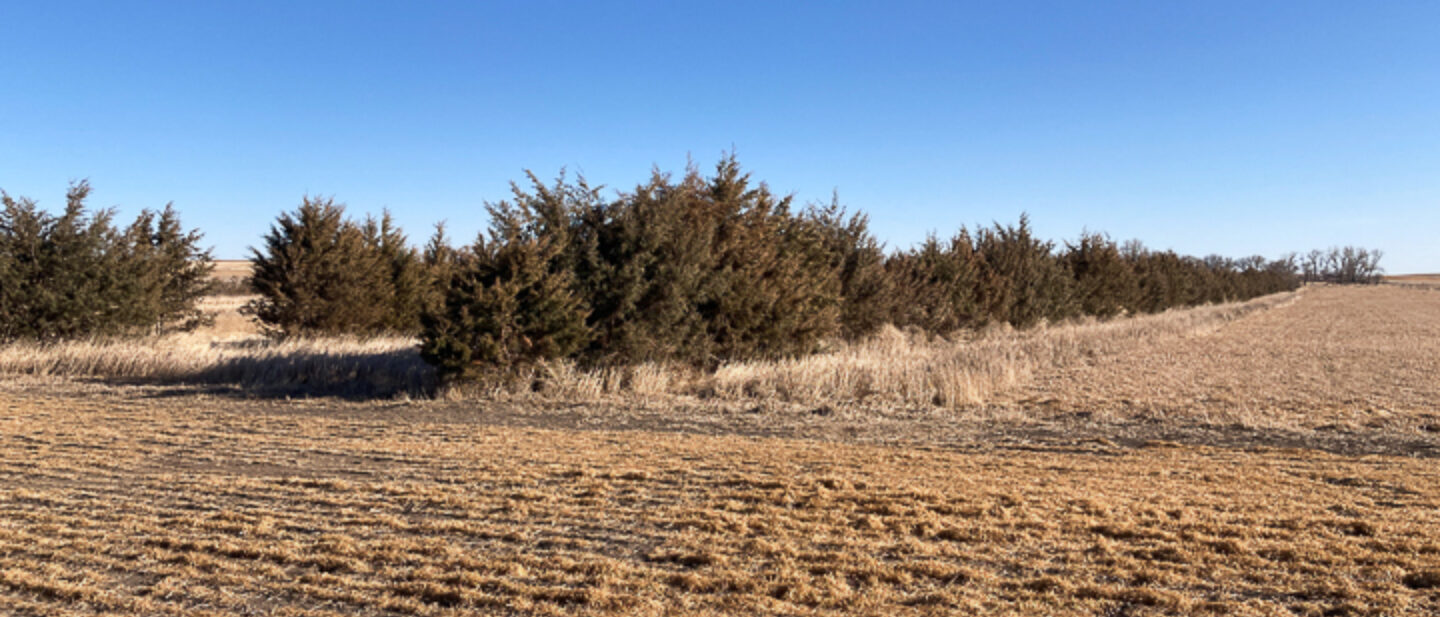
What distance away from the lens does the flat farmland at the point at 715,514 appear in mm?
4367

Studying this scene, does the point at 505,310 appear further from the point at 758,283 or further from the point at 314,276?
the point at 314,276

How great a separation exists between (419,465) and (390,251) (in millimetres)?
19025

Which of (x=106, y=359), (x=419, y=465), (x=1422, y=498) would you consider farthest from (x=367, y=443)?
(x=106, y=359)

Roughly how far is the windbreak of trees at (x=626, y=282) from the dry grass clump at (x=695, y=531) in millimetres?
5123

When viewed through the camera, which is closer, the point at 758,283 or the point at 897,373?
the point at 897,373

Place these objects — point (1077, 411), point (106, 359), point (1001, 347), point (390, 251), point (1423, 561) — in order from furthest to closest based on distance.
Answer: point (390, 251), point (1001, 347), point (106, 359), point (1077, 411), point (1423, 561)

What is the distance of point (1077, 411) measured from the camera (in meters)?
12.8

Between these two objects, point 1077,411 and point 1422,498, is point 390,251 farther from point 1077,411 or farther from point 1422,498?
point 1422,498

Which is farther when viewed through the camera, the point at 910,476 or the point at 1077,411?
the point at 1077,411

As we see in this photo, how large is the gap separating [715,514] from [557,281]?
868 cm

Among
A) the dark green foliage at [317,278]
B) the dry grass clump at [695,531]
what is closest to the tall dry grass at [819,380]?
the dry grass clump at [695,531]

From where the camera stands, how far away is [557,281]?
45.8ft

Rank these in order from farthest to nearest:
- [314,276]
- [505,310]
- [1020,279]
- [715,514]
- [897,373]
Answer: [1020,279] → [314,276] → [897,373] → [505,310] → [715,514]

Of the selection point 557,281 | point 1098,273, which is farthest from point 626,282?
point 1098,273
